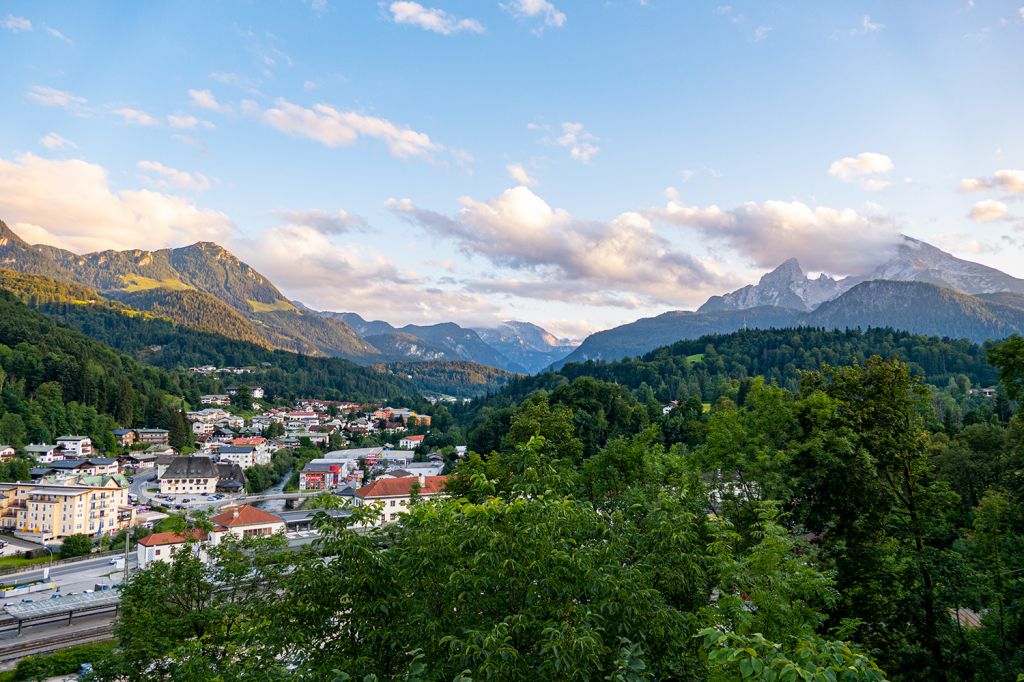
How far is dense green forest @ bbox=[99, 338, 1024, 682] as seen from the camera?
6.36 m

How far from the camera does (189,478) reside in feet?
275

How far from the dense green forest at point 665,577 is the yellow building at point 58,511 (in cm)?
5766

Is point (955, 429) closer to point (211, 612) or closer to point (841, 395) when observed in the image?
point (841, 395)

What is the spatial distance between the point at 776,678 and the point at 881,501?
41.9 feet

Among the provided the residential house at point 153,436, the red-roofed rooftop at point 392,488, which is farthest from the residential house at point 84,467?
the red-roofed rooftop at point 392,488

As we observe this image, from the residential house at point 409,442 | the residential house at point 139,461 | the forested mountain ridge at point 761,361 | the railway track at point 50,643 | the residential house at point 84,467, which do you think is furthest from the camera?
the residential house at point 409,442

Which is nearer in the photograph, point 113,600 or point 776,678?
point 776,678

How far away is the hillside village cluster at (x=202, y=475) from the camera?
5756 centimetres

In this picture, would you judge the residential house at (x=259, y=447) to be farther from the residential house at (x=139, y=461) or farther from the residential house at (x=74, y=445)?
the residential house at (x=74, y=445)

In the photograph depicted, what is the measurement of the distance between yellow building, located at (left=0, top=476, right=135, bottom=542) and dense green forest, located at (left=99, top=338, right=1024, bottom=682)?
5766 centimetres

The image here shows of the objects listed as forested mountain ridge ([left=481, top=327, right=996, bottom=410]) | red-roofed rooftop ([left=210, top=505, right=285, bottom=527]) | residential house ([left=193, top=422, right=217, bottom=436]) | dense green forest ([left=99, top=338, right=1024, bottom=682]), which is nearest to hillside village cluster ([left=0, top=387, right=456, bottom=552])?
red-roofed rooftop ([left=210, top=505, right=285, bottom=527])

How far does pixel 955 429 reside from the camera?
53.3 meters

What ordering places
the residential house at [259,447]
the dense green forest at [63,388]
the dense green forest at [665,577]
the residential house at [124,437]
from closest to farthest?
the dense green forest at [665,577] → the dense green forest at [63,388] → the residential house at [124,437] → the residential house at [259,447]

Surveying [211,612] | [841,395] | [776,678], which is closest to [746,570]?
[776,678]
